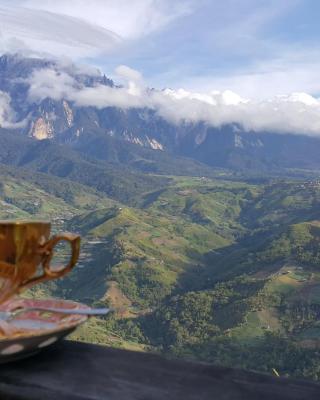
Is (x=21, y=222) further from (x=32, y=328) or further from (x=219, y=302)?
(x=219, y=302)

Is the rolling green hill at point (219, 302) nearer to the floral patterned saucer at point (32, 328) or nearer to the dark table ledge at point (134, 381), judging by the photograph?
the floral patterned saucer at point (32, 328)

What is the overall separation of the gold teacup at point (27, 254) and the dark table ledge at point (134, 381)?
500mm

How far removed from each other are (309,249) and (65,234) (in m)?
181

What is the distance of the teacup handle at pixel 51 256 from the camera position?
2928 mm

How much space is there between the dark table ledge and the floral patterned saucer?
97mm

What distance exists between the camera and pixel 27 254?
9.82 ft

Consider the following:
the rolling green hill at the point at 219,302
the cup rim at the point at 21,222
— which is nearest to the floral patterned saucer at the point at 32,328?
the cup rim at the point at 21,222

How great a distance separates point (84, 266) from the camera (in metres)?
198

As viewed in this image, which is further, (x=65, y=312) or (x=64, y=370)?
(x=65, y=312)

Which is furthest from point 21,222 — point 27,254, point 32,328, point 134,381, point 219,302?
point 219,302

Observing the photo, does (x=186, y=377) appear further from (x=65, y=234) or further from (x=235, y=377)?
(x=65, y=234)

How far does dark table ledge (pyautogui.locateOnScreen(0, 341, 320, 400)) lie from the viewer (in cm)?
236

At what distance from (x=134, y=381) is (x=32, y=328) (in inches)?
30.7

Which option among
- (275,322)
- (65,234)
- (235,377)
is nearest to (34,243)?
(65,234)
